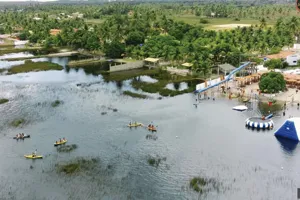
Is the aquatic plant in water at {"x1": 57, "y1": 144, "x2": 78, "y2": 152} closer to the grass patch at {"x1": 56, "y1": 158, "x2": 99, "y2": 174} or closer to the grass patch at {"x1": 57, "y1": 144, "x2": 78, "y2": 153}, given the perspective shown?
the grass patch at {"x1": 57, "y1": 144, "x2": 78, "y2": 153}

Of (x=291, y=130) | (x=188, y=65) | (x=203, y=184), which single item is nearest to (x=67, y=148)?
(x=203, y=184)

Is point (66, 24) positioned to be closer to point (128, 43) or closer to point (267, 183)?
point (128, 43)

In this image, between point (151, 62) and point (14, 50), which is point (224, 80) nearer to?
point (151, 62)

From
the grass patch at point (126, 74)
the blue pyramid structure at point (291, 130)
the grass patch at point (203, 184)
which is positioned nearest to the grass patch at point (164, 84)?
the grass patch at point (126, 74)

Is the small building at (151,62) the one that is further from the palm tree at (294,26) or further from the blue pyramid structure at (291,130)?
the blue pyramid structure at (291,130)

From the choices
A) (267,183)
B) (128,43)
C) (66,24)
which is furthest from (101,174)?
(66,24)

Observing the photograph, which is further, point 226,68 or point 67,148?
point 226,68
